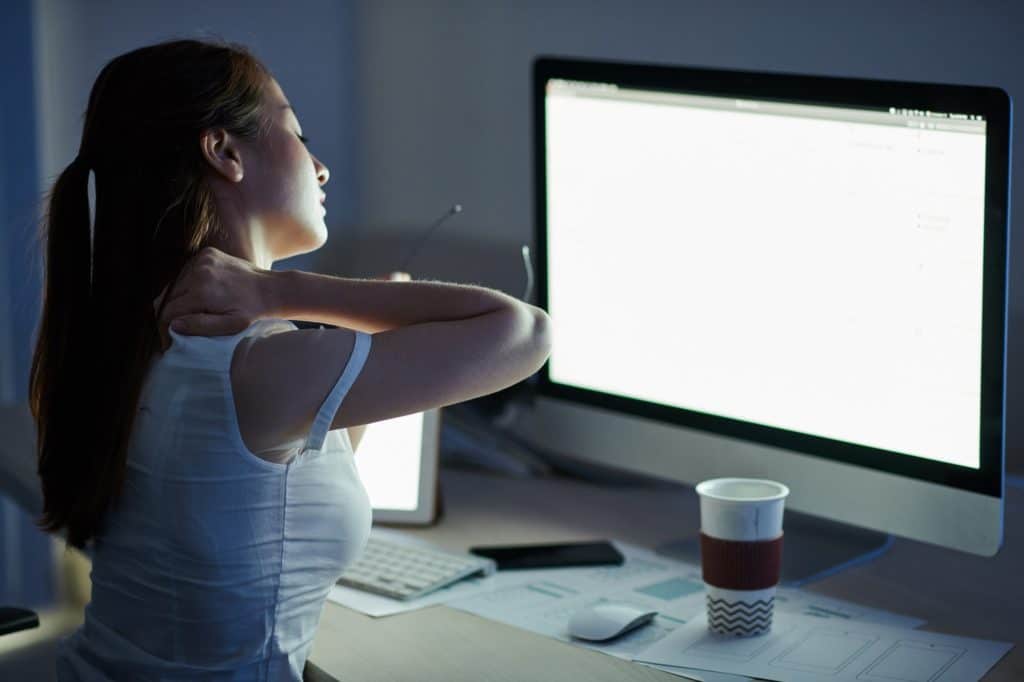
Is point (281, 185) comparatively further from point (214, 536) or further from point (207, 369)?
point (214, 536)

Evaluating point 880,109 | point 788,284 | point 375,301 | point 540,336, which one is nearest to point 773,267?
point 788,284

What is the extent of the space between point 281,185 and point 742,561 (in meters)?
0.54

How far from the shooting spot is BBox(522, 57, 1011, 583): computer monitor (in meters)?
1.11

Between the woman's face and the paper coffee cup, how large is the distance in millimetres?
454

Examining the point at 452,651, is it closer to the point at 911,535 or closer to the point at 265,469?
the point at 265,469

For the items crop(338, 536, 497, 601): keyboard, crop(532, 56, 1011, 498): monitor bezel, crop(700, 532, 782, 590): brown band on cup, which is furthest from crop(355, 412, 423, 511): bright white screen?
crop(700, 532, 782, 590): brown band on cup

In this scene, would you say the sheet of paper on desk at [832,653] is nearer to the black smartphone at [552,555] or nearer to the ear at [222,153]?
the black smartphone at [552,555]

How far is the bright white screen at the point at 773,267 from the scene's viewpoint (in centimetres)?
112

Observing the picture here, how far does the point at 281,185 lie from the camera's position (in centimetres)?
108

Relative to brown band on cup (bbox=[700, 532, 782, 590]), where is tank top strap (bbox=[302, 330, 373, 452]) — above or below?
above

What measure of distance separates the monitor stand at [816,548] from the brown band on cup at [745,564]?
16cm

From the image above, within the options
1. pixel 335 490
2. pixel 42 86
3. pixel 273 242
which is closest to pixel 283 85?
pixel 42 86

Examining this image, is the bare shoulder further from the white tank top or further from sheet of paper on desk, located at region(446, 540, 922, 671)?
sheet of paper on desk, located at region(446, 540, 922, 671)

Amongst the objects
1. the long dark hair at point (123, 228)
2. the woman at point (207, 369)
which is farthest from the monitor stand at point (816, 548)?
the long dark hair at point (123, 228)
